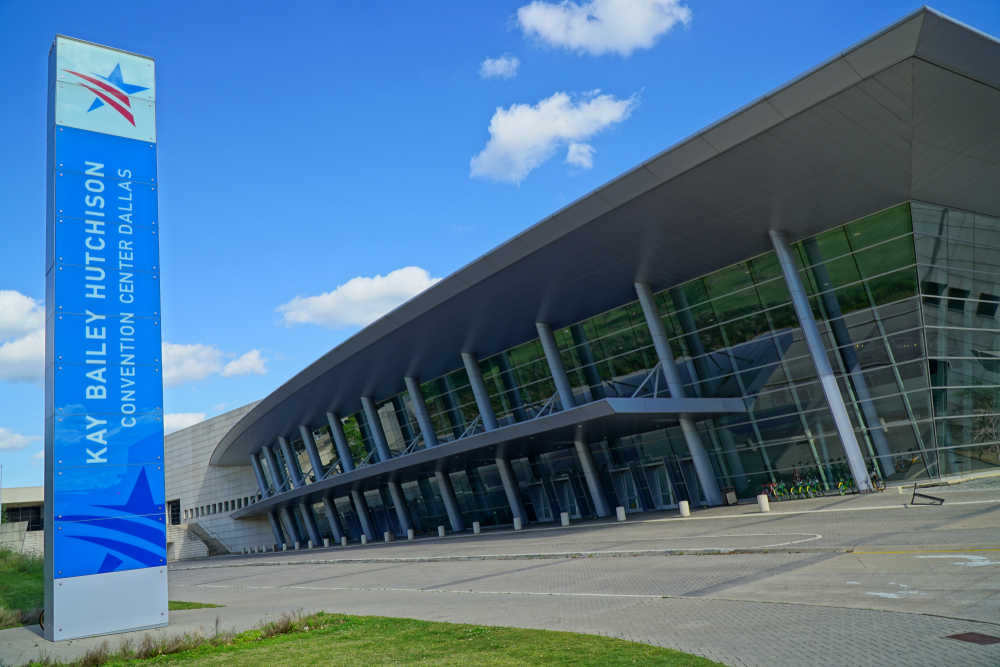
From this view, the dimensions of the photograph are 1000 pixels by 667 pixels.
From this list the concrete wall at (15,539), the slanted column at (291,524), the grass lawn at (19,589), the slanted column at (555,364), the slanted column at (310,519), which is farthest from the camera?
the slanted column at (291,524)

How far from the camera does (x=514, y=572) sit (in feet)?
58.5

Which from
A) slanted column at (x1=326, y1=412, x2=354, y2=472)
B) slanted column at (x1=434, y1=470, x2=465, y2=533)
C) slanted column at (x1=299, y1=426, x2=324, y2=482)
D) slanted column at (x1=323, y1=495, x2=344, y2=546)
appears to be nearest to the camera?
A: slanted column at (x1=434, y1=470, x2=465, y2=533)

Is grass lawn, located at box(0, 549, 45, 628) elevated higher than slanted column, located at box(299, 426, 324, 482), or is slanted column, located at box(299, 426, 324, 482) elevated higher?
slanted column, located at box(299, 426, 324, 482)

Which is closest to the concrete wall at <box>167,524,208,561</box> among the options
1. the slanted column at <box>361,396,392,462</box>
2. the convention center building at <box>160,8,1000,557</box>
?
the slanted column at <box>361,396,392,462</box>

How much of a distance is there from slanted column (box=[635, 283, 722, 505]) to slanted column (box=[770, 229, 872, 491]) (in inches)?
224

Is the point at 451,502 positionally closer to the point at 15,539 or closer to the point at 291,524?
the point at 291,524

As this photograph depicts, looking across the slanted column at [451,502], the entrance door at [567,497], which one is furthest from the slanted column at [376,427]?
the entrance door at [567,497]

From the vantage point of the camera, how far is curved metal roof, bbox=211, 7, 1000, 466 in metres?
16.4

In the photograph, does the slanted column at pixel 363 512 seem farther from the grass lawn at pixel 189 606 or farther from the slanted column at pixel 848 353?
the slanted column at pixel 848 353

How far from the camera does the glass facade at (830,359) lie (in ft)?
78.5

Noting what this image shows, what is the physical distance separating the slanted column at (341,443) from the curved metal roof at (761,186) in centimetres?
1641

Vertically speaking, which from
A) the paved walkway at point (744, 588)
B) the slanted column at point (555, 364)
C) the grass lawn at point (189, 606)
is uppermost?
the slanted column at point (555, 364)

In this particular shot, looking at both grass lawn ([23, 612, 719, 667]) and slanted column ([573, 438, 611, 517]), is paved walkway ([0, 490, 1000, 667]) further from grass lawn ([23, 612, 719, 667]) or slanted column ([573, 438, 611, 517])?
slanted column ([573, 438, 611, 517])

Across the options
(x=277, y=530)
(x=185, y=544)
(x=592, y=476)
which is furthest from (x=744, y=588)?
(x=185, y=544)
